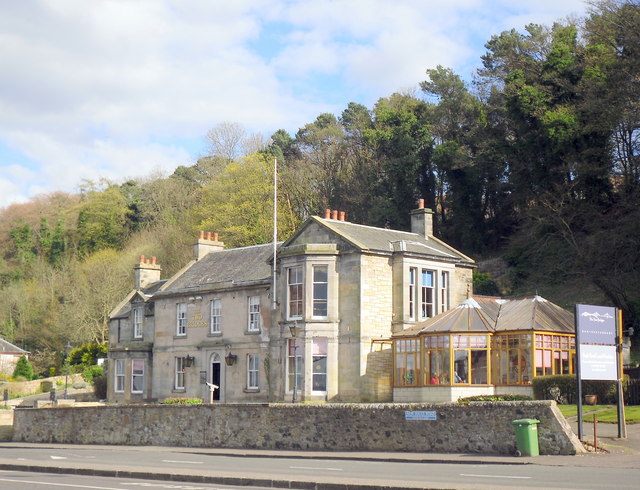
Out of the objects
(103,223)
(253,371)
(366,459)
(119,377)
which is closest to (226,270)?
(253,371)

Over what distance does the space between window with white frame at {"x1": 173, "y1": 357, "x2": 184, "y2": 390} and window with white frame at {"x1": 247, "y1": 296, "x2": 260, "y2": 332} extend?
5895mm

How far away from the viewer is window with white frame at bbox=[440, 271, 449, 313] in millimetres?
39812

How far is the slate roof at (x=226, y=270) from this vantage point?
43219 mm

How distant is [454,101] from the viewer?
208 ft

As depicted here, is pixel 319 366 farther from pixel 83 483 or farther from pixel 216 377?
pixel 83 483

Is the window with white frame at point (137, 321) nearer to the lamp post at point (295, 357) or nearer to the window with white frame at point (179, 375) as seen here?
the window with white frame at point (179, 375)

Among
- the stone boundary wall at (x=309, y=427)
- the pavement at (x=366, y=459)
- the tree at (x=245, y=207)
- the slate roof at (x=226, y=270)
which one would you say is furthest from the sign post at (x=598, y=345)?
the tree at (x=245, y=207)

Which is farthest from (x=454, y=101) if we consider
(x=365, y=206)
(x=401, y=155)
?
→ (x=365, y=206)

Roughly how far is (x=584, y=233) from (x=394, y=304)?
714 inches

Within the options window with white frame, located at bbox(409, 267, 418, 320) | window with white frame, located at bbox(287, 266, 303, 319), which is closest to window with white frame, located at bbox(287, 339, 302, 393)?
window with white frame, located at bbox(287, 266, 303, 319)

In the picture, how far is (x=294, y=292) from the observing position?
38844 millimetres

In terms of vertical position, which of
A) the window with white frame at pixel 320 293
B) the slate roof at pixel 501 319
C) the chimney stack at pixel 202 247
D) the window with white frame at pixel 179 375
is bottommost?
the window with white frame at pixel 179 375

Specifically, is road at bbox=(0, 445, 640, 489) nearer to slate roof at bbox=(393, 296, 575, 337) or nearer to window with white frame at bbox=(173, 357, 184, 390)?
slate roof at bbox=(393, 296, 575, 337)

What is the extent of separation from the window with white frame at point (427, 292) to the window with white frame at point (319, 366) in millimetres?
4875
